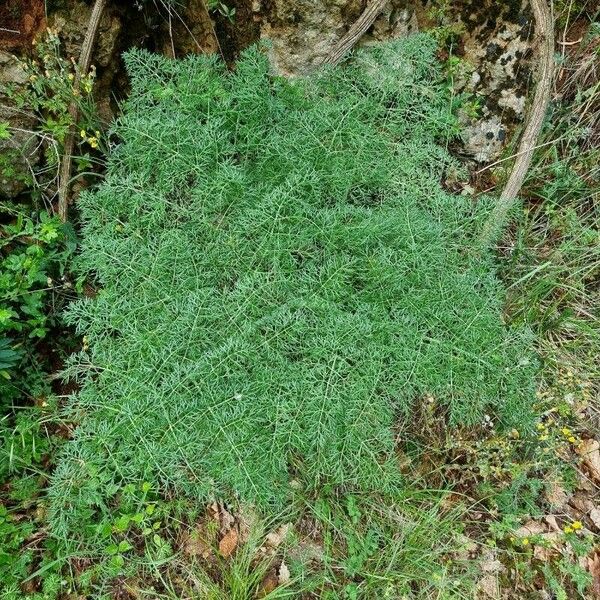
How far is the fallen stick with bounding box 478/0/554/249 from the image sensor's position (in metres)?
2.60

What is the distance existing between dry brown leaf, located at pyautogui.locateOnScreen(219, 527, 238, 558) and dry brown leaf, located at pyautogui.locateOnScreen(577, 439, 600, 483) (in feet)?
5.68

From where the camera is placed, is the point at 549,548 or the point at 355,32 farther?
the point at 355,32

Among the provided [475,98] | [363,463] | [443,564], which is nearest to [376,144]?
[475,98]

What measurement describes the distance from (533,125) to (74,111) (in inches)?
91.9

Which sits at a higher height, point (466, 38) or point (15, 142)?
point (15, 142)

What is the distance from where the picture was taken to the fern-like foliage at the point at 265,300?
215 cm

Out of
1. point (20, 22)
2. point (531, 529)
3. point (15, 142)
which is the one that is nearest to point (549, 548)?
point (531, 529)

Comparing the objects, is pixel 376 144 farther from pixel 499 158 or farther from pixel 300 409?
pixel 300 409

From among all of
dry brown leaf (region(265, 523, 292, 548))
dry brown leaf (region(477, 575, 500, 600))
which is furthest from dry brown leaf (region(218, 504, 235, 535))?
dry brown leaf (region(477, 575, 500, 600))

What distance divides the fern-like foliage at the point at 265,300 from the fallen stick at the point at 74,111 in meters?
0.21

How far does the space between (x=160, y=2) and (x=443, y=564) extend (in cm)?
294

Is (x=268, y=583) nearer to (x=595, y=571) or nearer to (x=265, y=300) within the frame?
(x=265, y=300)

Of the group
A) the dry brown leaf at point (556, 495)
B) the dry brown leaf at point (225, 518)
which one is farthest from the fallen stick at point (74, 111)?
the dry brown leaf at point (556, 495)

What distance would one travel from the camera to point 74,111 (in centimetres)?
253
